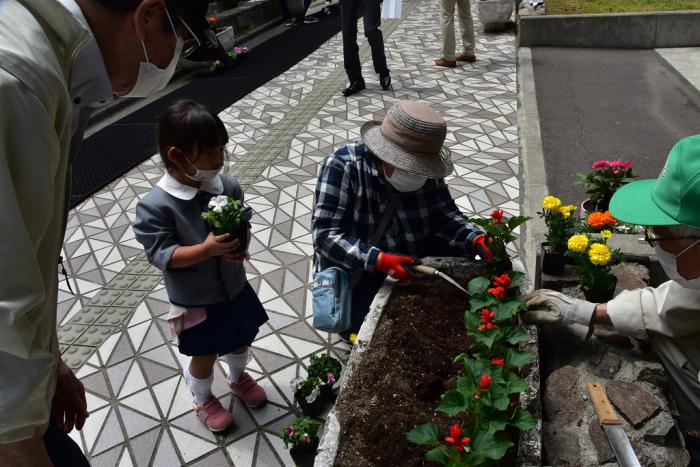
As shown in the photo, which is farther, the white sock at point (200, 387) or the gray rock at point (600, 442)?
the white sock at point (200, 387)

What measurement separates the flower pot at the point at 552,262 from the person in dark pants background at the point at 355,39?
5172mm

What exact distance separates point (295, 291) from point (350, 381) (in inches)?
74.9

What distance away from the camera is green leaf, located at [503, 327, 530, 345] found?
1.87m

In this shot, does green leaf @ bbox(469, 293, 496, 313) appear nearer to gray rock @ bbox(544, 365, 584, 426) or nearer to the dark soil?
the dark soil

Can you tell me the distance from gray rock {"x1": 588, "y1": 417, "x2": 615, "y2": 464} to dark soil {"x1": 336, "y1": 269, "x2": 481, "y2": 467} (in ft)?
1.42

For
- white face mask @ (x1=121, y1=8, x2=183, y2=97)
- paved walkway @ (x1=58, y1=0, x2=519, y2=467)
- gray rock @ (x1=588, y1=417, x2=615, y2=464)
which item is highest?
white face mask @ (x1=121, y1=8, x2=183, y2=97)

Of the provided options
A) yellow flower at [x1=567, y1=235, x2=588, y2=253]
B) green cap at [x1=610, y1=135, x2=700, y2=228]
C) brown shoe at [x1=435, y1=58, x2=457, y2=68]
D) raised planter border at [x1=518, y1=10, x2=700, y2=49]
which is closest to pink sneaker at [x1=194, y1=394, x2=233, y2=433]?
yellow flower at [x1=567, y1=235, x2=588, y2=253]

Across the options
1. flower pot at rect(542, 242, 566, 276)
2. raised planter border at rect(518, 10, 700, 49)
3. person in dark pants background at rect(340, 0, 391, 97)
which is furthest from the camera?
raised planter border at rect(518, 10, 700, 49)

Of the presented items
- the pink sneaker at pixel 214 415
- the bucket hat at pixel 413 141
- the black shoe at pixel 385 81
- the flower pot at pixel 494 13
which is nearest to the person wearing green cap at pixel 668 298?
the bucket hat at pixel 413 141

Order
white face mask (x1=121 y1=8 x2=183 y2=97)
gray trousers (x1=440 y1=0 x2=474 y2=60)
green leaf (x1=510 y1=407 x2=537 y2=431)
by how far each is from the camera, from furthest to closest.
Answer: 1. gray trousers (x1=440 y1=0 x2=474 y2=60)
2. green leaf (x1=510 y1=407 x2=537 y2=431)
3. white face mask (x1=121 y1=8 x2=183 y2=97)

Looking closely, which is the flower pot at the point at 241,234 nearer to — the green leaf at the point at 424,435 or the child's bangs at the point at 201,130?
the child's bangs at the point at 201,130

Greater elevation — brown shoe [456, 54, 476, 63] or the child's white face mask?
the child's white face mask

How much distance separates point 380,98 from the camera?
7355 mm

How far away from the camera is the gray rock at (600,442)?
5.89ft
